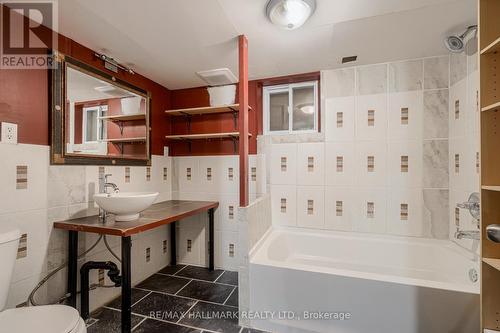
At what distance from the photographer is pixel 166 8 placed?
1.44 m

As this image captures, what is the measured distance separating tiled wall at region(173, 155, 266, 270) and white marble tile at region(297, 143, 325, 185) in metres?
0.40

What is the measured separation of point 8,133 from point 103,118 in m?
0.68

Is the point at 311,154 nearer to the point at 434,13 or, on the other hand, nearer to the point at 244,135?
the point at 244,135

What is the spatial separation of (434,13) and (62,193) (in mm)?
2778

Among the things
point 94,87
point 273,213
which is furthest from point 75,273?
point 273,213

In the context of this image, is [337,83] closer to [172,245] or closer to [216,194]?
[216,194]

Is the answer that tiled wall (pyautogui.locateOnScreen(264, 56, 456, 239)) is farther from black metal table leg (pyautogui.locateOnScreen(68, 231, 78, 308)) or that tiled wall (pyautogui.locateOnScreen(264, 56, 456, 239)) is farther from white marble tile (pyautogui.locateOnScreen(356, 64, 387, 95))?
black metal table leg (pyautogui.locateOnScreen(68, 231, 78, 308))

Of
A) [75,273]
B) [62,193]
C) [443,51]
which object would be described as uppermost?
[443,51]

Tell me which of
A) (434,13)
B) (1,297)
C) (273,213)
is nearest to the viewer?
(1,297)

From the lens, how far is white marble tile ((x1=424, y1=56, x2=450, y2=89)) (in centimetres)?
204

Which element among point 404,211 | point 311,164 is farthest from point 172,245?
point 404,211

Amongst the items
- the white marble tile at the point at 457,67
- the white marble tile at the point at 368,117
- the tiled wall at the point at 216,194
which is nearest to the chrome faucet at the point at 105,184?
the tiled wall at the point at 216,194

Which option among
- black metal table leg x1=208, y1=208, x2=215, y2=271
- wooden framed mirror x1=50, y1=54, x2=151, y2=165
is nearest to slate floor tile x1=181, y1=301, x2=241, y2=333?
black metal table leg x1=208, y1=208, x2=215, y2=271

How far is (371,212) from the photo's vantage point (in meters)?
2.25
